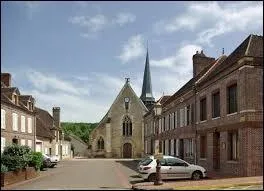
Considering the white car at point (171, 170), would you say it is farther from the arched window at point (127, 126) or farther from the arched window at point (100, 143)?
the arched window at point (100, 143)

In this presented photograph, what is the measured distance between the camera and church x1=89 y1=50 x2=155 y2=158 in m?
76.2

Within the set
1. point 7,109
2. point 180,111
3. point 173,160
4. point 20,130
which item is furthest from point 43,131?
point 173,160

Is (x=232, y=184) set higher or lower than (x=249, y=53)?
lower

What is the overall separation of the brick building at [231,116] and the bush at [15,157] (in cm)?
1074

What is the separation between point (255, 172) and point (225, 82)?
5.43 meters

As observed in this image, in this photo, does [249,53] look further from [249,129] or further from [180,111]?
[180,111]

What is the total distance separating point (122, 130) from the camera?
77.2 m

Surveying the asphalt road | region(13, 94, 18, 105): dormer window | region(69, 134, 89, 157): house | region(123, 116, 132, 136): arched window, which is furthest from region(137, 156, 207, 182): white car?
region(69, 134, 89, 157): house

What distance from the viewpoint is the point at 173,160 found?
78.0ft

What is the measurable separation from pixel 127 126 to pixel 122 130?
1.09 meters

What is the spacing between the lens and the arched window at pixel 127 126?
77.1 metres

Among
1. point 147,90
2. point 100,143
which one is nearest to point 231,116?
point 100,143

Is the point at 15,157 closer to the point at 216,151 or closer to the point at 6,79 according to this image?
the point at 216,151

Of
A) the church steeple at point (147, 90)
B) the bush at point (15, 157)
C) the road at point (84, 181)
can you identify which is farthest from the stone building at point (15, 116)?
the church steeple at point (147, 90)
